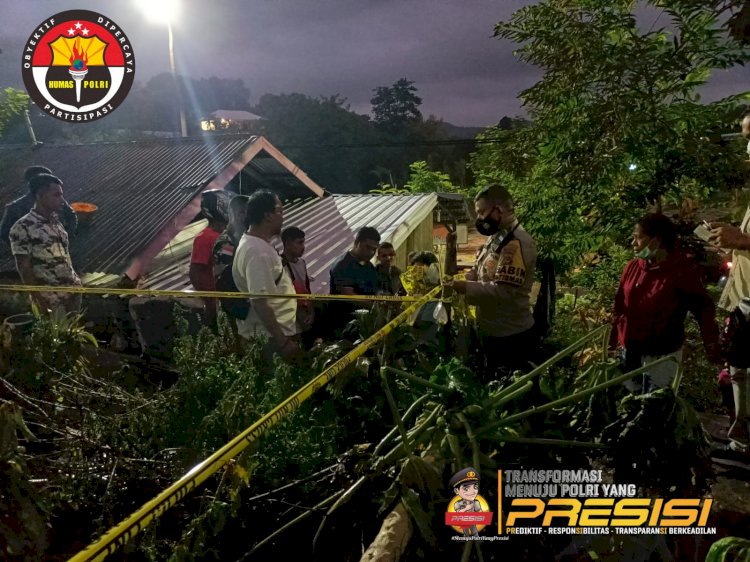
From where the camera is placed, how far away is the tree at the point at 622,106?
3.46 meters

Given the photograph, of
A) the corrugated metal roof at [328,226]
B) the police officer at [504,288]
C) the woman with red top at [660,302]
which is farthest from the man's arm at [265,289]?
the corrugated metal roof at [328,226]

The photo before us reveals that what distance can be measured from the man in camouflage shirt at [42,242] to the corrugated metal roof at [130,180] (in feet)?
5.31

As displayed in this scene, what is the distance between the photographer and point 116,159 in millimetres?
9578

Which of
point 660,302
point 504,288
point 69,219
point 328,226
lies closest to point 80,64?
point 69,219

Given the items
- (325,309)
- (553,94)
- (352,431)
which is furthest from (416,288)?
(352,431)

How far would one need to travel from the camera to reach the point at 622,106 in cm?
351

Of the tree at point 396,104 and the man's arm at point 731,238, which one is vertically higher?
the tree at point 396,104

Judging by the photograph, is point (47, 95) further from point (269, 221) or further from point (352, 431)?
point (352, 431)

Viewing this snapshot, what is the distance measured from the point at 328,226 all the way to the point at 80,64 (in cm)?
493

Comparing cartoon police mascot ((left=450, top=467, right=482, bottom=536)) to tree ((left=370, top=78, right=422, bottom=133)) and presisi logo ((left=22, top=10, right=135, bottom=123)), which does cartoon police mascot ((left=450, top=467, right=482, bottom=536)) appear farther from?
tree ((left=370, top=78, right=422, bottom=133))

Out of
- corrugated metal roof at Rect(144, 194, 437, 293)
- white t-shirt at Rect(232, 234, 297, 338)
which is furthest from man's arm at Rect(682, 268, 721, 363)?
corrugated metal roof at Rect(144, 194, 437, 293)

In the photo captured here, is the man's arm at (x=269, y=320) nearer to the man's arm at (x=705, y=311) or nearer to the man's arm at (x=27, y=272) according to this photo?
the man's arm at (x=27, y=272)

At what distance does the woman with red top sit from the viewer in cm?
297

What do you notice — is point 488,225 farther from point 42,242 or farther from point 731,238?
point 42,242
